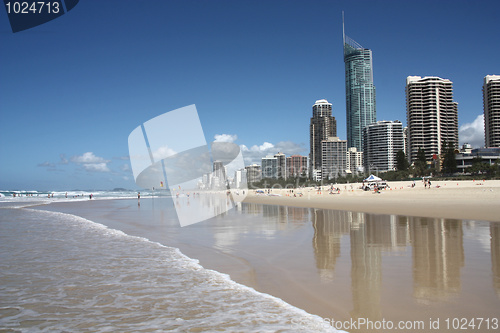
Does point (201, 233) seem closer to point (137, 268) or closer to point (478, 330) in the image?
point (137, 268)

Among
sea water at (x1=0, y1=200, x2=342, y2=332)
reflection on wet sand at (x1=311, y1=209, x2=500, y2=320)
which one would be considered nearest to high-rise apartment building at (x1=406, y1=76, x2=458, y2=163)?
reflection on wet sand at (x1=311, y1=209, x2=500, y2=320)

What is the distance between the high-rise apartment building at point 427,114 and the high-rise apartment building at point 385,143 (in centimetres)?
3241

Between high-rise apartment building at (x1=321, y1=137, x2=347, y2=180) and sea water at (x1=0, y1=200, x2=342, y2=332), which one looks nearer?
sea water at (x1=0, y1=200, x2=342, y2=332)

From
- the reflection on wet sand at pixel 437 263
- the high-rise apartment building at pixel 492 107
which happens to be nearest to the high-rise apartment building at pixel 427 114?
the high-rise apartment building at pixel 492 107

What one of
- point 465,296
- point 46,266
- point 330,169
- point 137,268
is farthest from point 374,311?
point 330,169

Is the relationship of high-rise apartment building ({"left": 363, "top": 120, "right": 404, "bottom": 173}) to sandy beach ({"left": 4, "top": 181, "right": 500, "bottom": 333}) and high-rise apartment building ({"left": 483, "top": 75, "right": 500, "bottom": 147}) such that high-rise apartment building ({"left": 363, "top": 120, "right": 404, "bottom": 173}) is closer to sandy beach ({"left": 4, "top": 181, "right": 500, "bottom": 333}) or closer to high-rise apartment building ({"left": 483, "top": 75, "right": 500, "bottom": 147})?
high-rise apartment building ({"left": 483, "top": 75, "right": 500, "bottom": 147})

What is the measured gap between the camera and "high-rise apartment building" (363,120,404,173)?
16625 cm

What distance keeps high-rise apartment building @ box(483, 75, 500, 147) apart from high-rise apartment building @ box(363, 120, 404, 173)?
40.5 m

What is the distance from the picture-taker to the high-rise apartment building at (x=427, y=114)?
429 feet

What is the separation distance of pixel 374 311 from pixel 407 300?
2.56 ft

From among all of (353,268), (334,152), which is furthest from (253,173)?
(353,268)

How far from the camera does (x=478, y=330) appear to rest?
14.4ft

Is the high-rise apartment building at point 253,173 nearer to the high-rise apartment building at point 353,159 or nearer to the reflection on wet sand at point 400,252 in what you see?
the high-rise apartment building at point 353,159

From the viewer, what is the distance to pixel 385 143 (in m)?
168
